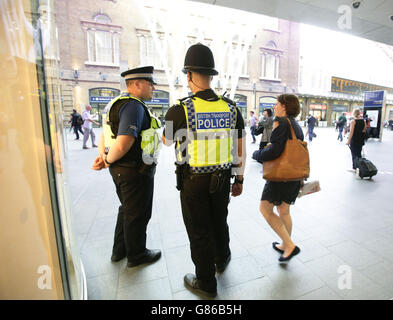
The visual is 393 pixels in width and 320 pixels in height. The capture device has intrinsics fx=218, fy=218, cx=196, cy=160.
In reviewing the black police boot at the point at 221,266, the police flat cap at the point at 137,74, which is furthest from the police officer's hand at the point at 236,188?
the police flat cap at the point at 137,74

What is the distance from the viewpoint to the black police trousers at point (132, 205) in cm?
187

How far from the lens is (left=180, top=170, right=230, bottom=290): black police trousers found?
163cm

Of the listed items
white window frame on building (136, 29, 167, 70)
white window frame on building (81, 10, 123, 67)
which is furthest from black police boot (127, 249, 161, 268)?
white window frame on building (81, 10, 123, 67)

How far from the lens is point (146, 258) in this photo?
6.91 feet

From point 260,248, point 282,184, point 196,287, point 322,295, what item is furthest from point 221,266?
point 282,184

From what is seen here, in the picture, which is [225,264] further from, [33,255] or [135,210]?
[33,255]

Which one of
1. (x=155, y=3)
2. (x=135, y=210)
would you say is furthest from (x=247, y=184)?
(x=155, y=3)

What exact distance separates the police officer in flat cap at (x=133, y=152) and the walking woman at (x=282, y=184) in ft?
3.42

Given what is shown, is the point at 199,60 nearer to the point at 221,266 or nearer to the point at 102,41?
the point at 221,266

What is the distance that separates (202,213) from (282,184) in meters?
0.85

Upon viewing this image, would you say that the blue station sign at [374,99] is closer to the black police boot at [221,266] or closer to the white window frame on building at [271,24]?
the black police boot at [221,266]

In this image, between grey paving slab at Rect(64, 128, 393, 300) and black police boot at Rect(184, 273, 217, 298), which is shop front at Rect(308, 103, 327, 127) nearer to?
grey paving slab at Rect(64, 128, 393, 300)
